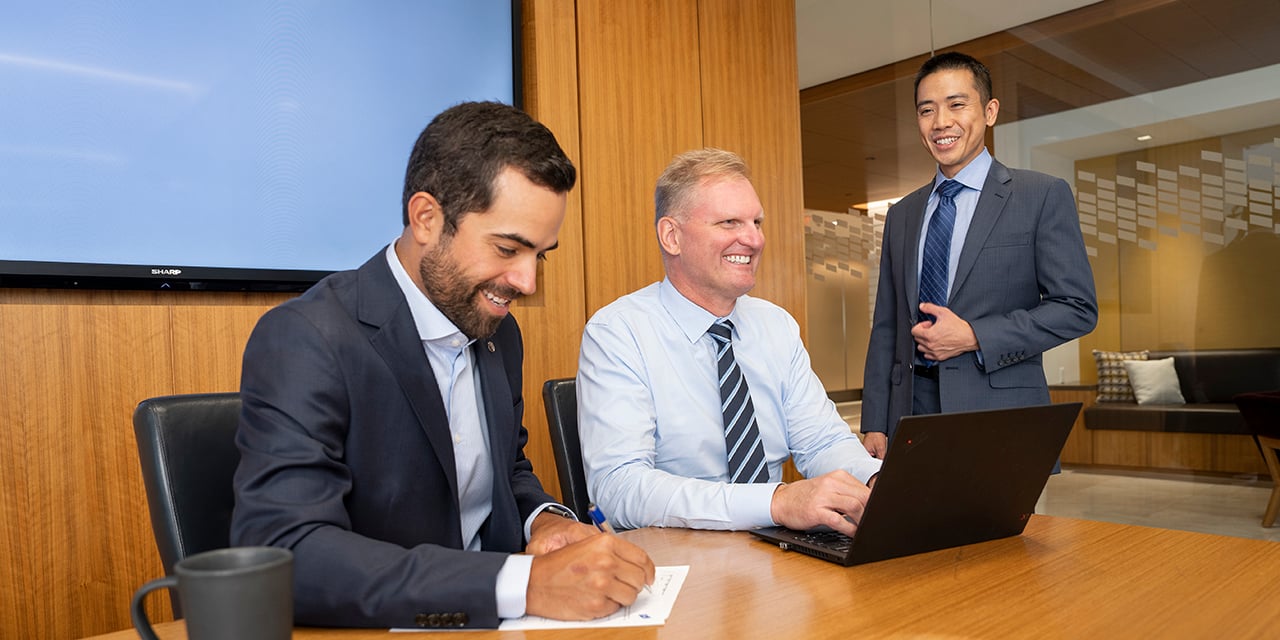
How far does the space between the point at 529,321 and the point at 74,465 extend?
1452 mm

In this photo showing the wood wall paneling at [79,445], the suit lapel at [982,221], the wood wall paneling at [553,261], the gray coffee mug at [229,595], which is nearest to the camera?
the gray coffee mug at [229,595]

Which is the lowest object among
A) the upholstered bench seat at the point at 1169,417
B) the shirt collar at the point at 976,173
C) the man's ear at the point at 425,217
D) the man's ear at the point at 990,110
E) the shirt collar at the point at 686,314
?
the upholstered bench seat at the point at 1169,417

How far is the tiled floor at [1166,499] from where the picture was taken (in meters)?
3.98

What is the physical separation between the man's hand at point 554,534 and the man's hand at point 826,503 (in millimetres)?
310

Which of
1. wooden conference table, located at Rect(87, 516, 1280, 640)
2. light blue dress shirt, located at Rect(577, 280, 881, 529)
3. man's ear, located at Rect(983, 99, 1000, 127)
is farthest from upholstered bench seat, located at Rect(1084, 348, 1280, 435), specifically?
wooden conference table, located at Rect(87, 516, 1280, 640)

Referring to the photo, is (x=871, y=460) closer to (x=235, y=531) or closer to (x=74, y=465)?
(x=235, y=531)

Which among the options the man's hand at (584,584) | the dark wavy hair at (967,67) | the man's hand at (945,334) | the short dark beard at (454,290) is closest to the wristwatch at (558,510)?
the short dark beard at (454,290)

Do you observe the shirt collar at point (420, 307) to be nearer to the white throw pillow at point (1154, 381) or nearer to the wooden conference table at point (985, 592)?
the wooden conference table at point (985, 592)

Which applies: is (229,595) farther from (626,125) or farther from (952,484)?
(626,125)

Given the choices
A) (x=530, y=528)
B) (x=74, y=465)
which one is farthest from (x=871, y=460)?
(x=74, y=465)

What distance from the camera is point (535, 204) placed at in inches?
55.3

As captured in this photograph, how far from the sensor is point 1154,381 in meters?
4.18

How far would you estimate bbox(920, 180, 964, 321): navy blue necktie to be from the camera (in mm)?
2736

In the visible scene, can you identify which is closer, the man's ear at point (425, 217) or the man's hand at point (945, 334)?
the man's ear at point (425, 217)
